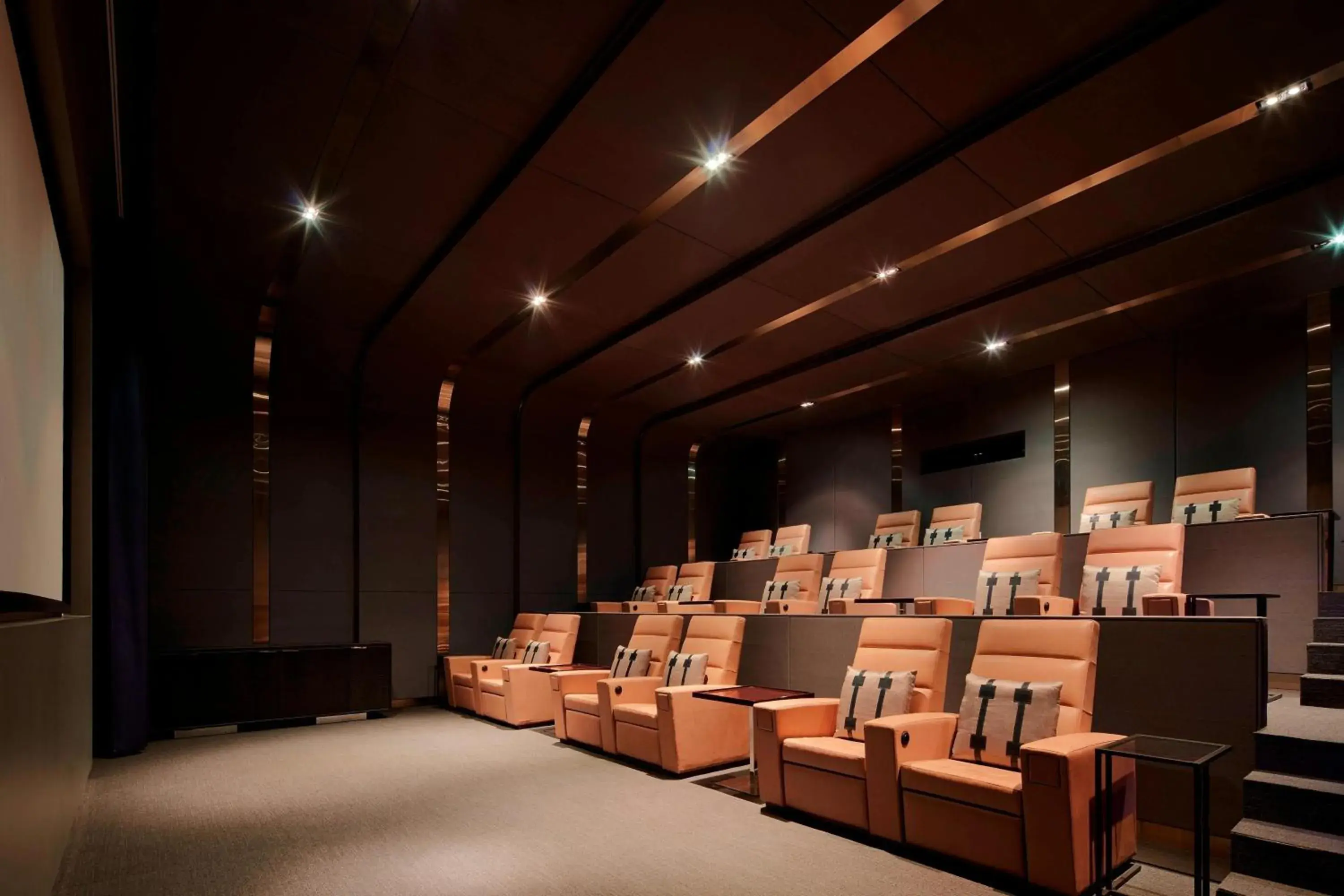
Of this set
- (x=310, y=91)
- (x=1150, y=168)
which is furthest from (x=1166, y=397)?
(x=310, y=91)

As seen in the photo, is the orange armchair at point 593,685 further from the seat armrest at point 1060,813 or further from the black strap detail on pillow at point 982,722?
the seat armrest at point 1060,813

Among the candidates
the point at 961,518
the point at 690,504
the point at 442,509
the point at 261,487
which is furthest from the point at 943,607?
the point at 690,504

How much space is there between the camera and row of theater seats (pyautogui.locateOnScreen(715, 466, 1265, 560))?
622cm

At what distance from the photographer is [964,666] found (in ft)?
13.9

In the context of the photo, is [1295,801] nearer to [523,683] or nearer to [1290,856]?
[1290,856]

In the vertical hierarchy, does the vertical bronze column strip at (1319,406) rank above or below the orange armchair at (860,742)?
above

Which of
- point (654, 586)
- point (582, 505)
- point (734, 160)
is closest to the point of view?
point (734, 160)

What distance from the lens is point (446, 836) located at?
3844mm

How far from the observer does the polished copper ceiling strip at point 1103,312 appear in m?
5.84

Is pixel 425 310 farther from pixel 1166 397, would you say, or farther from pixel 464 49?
pixel 1166 397

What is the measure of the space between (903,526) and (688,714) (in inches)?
196

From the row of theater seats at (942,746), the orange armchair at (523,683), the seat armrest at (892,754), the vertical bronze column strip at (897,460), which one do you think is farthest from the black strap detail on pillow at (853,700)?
the vertical bronze column strip at (897,460)

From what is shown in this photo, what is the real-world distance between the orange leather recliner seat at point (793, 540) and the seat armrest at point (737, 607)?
207 cm

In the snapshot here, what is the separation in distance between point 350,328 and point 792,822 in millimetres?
6099
